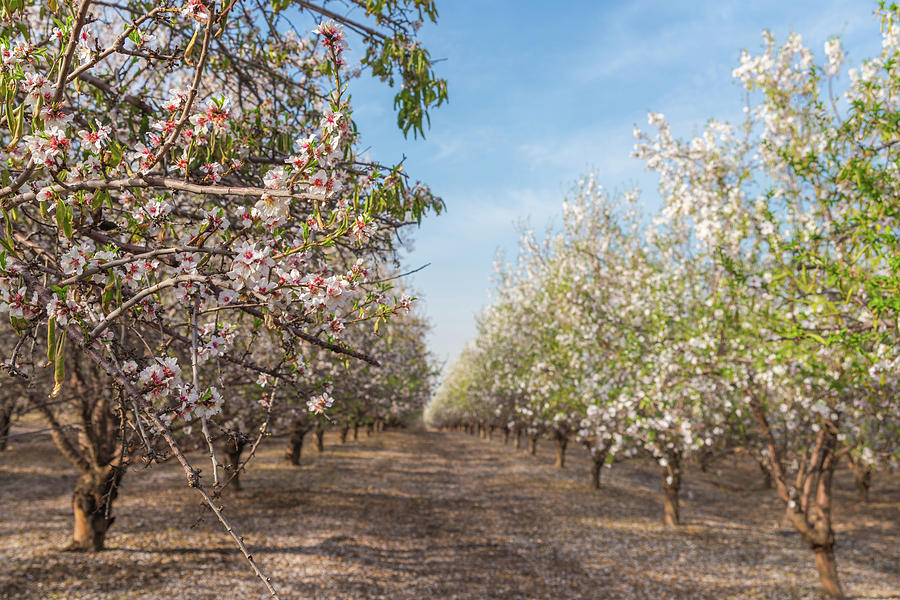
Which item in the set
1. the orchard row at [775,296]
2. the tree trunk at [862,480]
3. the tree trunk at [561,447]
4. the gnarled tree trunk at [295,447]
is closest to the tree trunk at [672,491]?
the orchard row at [775,296]

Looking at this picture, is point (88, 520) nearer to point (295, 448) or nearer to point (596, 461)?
point (295, 448)

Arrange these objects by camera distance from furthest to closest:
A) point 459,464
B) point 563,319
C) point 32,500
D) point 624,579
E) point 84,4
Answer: point 459,464 < point 563,319 < point 32,500 < point 624,579 < point 84,4

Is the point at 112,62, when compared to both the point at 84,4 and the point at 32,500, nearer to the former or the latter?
the point at 84,4

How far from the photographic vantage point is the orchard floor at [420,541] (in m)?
10.6

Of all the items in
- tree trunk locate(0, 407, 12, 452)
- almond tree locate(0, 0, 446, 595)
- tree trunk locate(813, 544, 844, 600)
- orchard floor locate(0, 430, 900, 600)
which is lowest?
orchard floor locate(0, 430, 900, 600)

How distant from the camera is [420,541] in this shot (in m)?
14.0

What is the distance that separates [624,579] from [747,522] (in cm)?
947

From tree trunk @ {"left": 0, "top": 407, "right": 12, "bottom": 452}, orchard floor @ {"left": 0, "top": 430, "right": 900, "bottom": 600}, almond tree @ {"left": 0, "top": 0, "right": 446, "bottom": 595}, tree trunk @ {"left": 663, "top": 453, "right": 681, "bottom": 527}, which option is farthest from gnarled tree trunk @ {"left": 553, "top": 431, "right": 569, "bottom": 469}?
almond tree @ {"left": 0, "top": 0, "right": 446, "bottom": 595}

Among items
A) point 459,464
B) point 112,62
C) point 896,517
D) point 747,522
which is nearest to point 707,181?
point 112,62

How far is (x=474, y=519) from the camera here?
16516mm

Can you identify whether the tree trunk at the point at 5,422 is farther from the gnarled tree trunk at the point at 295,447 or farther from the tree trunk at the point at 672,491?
the tree trunk at the point at 672,491

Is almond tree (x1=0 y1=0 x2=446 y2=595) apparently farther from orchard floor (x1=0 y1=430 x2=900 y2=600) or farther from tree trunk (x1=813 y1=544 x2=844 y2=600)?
tree trunk (x1=813 y1=544 x2=844 y2=600)

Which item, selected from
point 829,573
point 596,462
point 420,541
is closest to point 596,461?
point 596,462

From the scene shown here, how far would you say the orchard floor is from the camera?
1065cm
